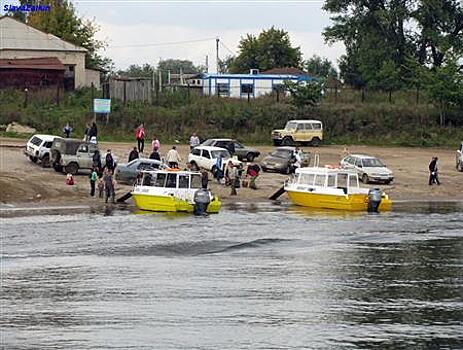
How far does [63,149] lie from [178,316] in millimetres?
28693

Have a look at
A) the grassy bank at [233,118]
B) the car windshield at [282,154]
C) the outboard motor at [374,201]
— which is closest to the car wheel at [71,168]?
the car windshield at [282,154]

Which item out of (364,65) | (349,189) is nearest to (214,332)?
(349,189)

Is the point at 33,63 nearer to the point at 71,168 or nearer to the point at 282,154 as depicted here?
the point at 282,154

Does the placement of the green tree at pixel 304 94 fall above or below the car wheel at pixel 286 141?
above

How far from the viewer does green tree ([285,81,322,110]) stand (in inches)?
3196

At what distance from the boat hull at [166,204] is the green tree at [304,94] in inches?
1312

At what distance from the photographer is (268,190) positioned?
5609 centimetres

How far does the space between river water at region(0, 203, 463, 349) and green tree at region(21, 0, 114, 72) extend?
5740 centimetres

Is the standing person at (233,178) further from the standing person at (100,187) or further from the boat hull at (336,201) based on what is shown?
the standing person at (100,187)

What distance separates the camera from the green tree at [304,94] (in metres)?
81.2

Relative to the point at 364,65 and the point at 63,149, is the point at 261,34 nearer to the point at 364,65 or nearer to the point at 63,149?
the point at 364,65

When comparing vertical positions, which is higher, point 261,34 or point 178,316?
point 261,34

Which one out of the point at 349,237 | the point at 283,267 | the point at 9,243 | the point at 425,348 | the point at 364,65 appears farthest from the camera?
the point at 364,65

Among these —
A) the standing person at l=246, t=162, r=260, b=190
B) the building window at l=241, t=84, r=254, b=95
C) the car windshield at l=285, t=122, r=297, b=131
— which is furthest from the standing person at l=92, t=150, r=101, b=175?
the building window at l=241, t=84, r=254, b=95
